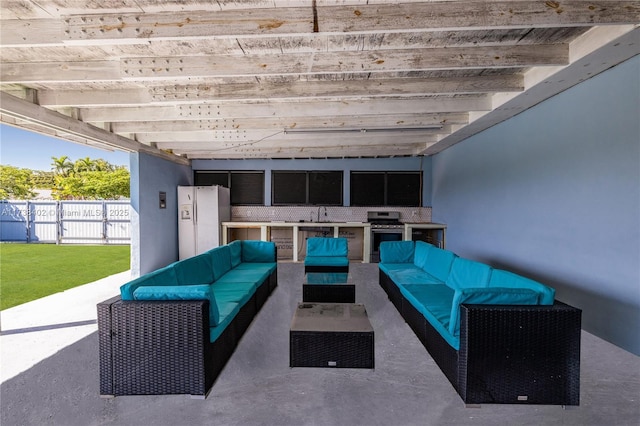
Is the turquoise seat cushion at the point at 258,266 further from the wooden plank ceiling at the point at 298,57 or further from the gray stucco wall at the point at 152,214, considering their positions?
the gray stucco wall at the point at 152,214

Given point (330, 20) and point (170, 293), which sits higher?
point (330, 20)

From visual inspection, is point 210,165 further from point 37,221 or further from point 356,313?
point 37,221

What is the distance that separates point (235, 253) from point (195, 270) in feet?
4.55

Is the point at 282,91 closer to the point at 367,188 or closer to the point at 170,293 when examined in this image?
the point at 170,293

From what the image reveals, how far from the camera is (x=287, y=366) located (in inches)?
95.9

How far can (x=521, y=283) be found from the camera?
2307 millimetres

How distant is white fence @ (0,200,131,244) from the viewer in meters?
10.2

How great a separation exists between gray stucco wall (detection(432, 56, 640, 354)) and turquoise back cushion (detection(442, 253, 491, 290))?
110 cm

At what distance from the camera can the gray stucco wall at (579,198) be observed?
260 centimetres

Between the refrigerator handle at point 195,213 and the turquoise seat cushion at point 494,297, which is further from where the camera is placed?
the refrigerator handle at point 195,213

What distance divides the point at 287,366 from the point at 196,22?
9.03 ft

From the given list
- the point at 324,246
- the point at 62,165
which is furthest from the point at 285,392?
the point at 62,165

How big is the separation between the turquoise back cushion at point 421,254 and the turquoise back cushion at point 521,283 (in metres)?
1.54

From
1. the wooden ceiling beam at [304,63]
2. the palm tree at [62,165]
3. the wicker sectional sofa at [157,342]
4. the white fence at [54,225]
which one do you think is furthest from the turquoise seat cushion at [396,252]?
the palm tree at [62,165]
